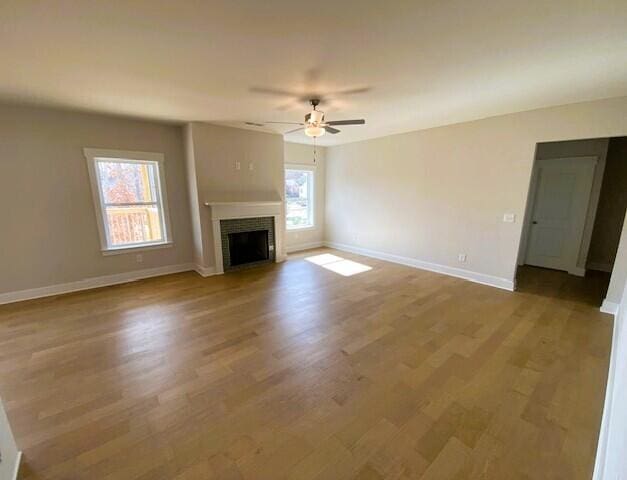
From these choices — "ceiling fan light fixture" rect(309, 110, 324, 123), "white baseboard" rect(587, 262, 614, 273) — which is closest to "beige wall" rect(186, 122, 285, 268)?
"ceiling fan light fixture" rect(309, 110, 324, 123)

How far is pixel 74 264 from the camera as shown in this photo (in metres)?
4.01

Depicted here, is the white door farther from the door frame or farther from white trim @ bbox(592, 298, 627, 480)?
white trim @ bbox(592, 298, 627, 480)

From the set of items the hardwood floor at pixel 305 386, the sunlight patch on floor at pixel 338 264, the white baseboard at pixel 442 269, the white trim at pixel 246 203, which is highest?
the white trim at pixel 246 203

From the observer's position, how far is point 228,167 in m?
4.82

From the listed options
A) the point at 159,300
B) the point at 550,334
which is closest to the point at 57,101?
the point at 159,300

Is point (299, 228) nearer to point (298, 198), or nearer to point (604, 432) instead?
point (298, 198)

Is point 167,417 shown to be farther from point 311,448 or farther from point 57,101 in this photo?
point 57,101

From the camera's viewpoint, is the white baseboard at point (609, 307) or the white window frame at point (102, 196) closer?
the white baseboard at point (609, 307)

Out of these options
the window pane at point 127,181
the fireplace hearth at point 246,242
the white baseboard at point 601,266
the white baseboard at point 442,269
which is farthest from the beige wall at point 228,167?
the white baseboard at point 601,266

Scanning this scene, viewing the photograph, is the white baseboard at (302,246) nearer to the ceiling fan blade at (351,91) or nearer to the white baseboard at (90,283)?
the white baseboard at (90,283)

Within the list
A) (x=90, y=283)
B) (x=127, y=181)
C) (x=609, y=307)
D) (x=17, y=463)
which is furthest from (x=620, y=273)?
(x=90, y=283)

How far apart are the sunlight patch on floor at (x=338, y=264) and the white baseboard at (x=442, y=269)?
2.16 feet

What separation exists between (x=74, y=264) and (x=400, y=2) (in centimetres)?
511

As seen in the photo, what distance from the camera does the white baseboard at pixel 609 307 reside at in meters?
3.27
